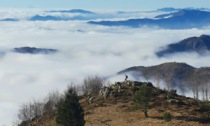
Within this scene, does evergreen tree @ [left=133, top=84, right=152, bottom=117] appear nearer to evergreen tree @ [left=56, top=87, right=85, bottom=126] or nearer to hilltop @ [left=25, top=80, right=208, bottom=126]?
hilltop @ [left=25, top=80, right=208, bottom=126]

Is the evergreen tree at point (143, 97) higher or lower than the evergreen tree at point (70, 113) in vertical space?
higher

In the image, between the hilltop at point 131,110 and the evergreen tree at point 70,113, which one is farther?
the hilltop at point 131,110

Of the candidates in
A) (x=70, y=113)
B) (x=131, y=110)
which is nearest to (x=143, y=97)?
(x=131, y=110)

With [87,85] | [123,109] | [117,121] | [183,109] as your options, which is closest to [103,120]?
[117,121]

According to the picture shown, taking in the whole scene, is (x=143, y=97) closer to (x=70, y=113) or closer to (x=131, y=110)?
(x=131, y=110)

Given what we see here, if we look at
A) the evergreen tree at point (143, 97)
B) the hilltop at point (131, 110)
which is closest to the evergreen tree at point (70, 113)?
the hilltop at point (131, 110)

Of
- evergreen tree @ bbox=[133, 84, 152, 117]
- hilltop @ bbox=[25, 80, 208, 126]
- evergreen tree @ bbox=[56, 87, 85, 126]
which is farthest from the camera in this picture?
evergreen tree @ bbox=[133, 84, 152, 117]

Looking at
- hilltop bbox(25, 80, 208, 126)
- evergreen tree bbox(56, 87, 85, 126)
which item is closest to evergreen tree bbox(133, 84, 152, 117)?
hilltop bbox(25, 80, 208, 126)

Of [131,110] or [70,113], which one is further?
[131,110]

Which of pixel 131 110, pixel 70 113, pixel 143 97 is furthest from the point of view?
pixel 131 110

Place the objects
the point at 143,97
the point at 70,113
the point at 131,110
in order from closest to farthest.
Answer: the point at 70,113 → the point at 143,97 → the point at 131,110

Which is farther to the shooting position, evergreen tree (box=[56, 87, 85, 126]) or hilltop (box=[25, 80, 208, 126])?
hilltop (box=[25, 80, 208, 126])

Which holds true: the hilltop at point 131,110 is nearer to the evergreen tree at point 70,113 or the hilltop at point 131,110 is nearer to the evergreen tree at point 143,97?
the evergreen tree at point 143,97

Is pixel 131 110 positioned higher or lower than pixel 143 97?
lower
